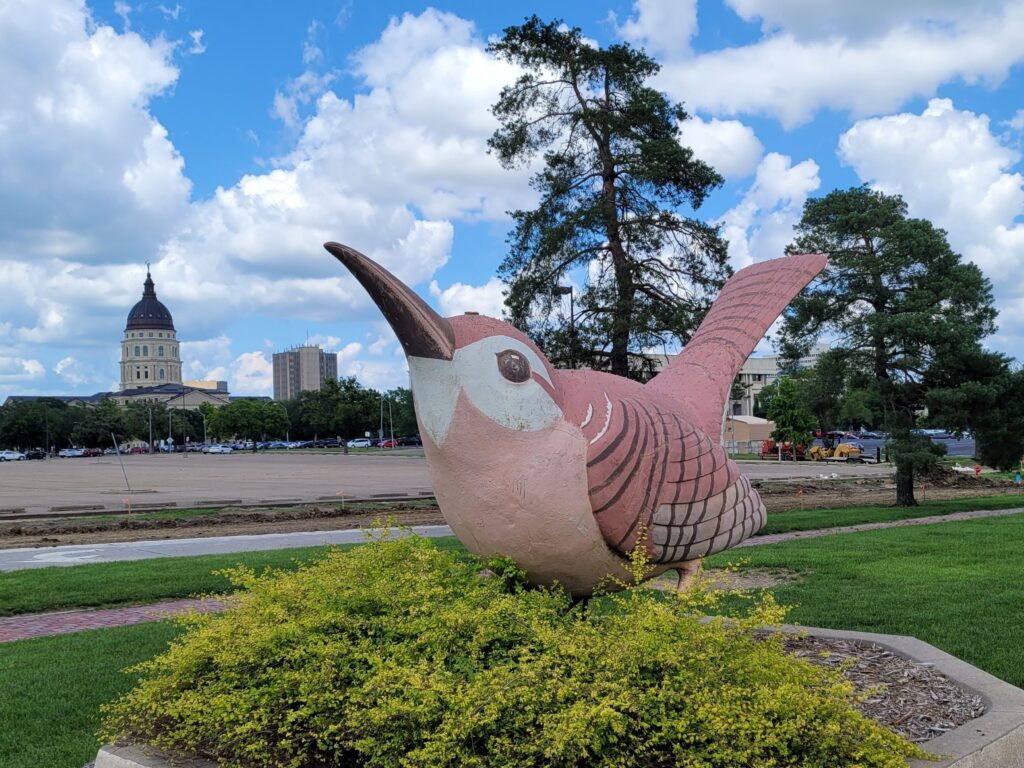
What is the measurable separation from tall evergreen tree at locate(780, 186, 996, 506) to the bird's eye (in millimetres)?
15406

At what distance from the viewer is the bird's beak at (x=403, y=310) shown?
14.0ft

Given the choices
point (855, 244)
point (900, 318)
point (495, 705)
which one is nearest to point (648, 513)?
point (495, 705)

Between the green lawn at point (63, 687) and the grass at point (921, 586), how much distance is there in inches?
158

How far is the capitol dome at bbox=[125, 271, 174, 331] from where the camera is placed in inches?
6053

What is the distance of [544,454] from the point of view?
4496 millimetres

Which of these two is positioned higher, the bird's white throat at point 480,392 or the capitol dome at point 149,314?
the capitol dome at point 149,314

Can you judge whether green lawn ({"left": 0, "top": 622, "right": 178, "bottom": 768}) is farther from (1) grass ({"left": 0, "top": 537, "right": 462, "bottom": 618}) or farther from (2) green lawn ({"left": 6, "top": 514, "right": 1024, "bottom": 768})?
(1) grass ({"left": 0, "top": 537, "right": 462, "bottom": 618})

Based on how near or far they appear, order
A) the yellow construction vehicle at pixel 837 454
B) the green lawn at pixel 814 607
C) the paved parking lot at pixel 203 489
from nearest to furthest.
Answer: the green lawn at pixel 814 607 → the paved parking lot at pixel 203 489 → the yellow construction vehicle at pixel 837 454

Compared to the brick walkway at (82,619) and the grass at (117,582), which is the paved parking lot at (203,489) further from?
the brick walkway at (82,619)

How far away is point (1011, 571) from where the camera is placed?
10.5 m

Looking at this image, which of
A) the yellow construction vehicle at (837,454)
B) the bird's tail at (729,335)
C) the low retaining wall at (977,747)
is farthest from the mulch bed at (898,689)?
the yellow construction vehicle at (837,454)

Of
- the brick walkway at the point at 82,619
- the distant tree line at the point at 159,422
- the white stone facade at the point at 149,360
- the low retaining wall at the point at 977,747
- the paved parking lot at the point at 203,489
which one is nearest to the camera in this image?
the low retaining wall at the point at 977,747

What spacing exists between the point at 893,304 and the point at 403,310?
1691 centimetres

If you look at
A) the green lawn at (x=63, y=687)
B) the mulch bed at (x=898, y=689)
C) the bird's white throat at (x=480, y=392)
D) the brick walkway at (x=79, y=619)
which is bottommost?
the brick walkway at (x=79, y=619)
